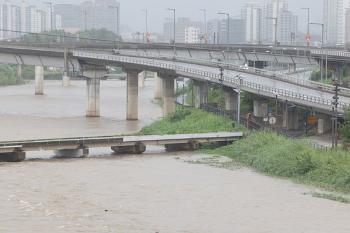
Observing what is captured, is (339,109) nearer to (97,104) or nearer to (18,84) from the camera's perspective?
(97,104)

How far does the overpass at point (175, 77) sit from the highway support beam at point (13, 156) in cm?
1694

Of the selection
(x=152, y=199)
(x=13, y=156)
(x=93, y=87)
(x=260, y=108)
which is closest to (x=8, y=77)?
(x=93, y=87)

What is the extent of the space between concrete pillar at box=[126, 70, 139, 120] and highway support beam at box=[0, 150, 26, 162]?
2901 centimetres

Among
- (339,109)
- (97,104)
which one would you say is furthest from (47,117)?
(339,109)

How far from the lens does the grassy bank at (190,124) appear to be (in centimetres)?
5317

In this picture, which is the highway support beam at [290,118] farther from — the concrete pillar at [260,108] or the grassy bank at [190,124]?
the concrete pillar at [260,108]

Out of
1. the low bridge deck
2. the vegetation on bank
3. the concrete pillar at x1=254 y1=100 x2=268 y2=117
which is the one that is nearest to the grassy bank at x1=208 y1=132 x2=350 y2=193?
the low bridge deck

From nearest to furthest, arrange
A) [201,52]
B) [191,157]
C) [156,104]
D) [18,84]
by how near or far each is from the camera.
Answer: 1. [191,157]
2. [156,104]
3. [201,52]
4. [18,84]

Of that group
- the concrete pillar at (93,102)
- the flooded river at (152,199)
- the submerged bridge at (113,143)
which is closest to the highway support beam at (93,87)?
the concrete pillar at (93,102)

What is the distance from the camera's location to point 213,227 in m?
27.0

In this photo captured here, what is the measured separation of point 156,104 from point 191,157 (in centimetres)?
5002

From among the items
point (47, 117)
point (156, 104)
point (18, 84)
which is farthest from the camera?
point (18, 84)

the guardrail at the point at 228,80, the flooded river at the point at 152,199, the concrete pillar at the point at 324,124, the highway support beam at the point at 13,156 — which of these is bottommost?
the flooded river at the point at 152,199

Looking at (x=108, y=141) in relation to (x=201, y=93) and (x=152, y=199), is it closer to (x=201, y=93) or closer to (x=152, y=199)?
(x=152, y=199)
